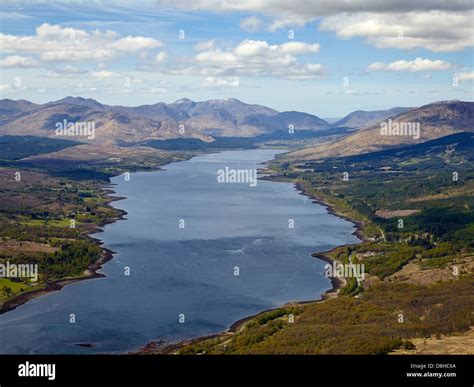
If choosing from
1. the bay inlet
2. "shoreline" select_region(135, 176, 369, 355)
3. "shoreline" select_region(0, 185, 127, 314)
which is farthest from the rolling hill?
"shoreline" select_region(0, 185, 127, 314)

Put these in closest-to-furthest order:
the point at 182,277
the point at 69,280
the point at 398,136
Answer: the point at 182,277 → the point at 69,280 → the point at 398,136

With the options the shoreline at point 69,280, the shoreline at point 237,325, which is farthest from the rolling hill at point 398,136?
the shoreline at point 69,280

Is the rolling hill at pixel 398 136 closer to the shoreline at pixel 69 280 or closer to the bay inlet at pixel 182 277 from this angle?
the bay inlet at pixel 182 277

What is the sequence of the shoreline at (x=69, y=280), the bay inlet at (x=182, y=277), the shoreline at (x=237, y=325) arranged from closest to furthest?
the shoreline at (x=237, y=325), the bay inlet at (x=182, y=277), the shoreline at (x=69, y=280)

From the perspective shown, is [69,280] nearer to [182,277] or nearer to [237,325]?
[182,277]

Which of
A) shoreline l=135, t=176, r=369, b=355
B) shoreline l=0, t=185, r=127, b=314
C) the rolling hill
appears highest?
the rolling hill

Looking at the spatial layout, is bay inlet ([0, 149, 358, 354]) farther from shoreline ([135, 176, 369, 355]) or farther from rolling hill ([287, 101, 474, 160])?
rolling hill ([287, 101, 474, 160])

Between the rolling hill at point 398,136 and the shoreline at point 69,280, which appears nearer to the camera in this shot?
the shoreline at point 69,280

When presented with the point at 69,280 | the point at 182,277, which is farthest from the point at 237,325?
the point at 69,280
